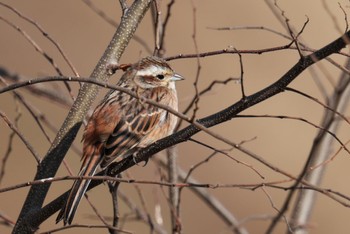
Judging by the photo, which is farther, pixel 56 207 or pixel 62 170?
pixel 62 170

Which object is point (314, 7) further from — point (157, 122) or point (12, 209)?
point (157, 122)

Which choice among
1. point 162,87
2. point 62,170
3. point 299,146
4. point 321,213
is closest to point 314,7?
point 299,146

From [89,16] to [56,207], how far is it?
13.1 metres

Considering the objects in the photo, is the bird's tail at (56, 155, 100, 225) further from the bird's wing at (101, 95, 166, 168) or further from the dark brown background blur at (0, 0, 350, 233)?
the dark brown background blur at (0, 0, 350, 233)

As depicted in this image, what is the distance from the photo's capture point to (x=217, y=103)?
15109 mm

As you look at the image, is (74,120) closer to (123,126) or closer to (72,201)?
(72,201)

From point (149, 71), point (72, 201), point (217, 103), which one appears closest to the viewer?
point (72, 201)

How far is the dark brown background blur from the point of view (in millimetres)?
13578

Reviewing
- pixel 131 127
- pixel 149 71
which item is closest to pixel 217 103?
pixel 149 71

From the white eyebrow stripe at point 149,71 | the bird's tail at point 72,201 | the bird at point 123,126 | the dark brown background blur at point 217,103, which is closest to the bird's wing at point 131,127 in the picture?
the bird at point 123,126

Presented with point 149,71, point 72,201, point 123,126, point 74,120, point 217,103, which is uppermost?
point 217,103

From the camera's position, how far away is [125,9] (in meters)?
4.89

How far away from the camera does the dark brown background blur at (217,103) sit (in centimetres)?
1358

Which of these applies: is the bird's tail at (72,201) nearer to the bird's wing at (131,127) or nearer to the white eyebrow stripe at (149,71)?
the bird's wing at (131,127)
